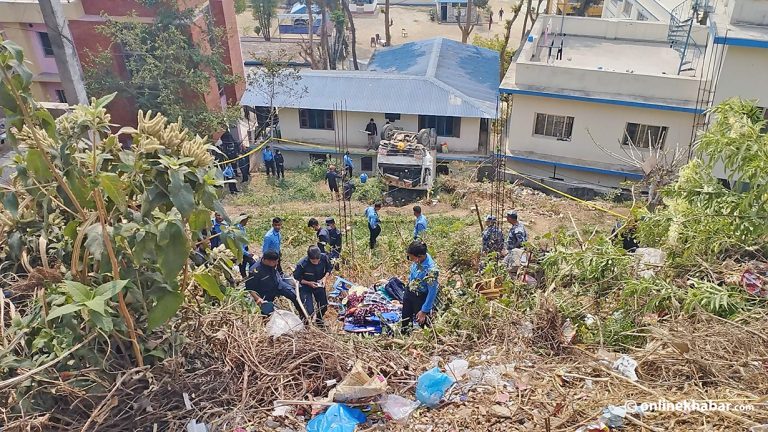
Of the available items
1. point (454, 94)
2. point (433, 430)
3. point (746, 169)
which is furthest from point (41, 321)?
point (454, 94)

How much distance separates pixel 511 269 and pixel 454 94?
1175 centimetres

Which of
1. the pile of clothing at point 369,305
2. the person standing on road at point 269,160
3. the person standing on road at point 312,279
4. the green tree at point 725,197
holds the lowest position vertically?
the person standing on road at point 269,160

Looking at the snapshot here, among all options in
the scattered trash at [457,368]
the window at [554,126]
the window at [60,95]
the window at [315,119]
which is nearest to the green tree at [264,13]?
the window at [60,95]

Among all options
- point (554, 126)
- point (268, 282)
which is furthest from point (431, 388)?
point (554, 126)

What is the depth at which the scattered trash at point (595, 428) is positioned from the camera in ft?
11.7

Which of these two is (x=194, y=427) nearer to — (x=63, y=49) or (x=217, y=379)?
(x=217, y=379)

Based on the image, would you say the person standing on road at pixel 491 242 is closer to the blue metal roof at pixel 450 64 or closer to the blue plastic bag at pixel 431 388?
the blue plastic bag at pixel 431 388

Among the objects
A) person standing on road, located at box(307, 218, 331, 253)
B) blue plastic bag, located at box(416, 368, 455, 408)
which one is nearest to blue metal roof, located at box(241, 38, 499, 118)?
person standing on road, located at box(307, 218, 331, 253)

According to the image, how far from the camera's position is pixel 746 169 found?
5.10 meters

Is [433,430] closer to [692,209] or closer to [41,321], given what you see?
[41,321]

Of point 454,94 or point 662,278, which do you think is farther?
point 454,94

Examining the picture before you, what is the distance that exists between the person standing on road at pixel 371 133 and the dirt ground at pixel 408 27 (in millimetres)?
16317

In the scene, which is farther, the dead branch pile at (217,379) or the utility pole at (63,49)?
the utility pole at (63,49)

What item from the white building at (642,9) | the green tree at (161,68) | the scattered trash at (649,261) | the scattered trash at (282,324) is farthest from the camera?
the white building at (642,9)
